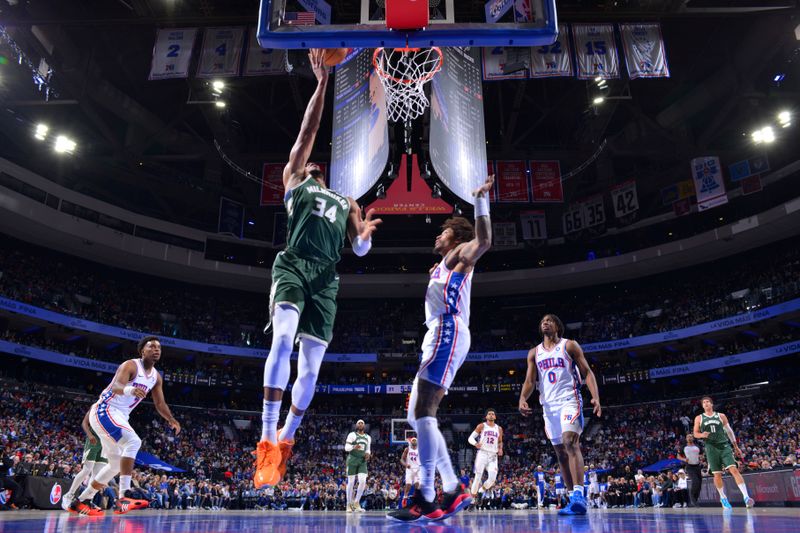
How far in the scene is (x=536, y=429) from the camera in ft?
117

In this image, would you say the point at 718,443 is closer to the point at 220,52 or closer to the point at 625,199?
the point at 220,52

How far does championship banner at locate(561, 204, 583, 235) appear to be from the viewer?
99.2 ft

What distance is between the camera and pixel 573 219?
3056 centimetres

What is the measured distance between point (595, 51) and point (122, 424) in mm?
15755

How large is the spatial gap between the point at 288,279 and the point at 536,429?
3371 cm

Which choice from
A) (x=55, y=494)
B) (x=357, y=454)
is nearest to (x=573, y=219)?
(x=357, y=454)

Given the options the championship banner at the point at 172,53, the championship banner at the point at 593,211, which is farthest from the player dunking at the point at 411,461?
the championship banner at the point at 593,211

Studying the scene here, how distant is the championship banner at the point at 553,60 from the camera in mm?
16828

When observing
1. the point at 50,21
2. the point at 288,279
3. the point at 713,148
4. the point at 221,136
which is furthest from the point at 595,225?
the point at 288,279

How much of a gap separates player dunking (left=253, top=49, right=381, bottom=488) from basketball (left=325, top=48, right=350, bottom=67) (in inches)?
10.8

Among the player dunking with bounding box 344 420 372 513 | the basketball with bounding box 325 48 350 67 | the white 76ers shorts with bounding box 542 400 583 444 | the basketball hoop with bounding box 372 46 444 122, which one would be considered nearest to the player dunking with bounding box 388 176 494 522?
the basketball with bounding box 325 48 350 67

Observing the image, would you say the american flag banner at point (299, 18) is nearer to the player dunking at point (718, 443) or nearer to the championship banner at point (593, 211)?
the player dunking at point (718, 443)

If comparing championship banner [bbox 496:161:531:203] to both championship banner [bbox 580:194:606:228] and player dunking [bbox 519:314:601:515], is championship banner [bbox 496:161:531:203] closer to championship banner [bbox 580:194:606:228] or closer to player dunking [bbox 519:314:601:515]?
championship banner [bbox 580:194:606:228]

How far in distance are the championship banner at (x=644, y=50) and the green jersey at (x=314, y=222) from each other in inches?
545
